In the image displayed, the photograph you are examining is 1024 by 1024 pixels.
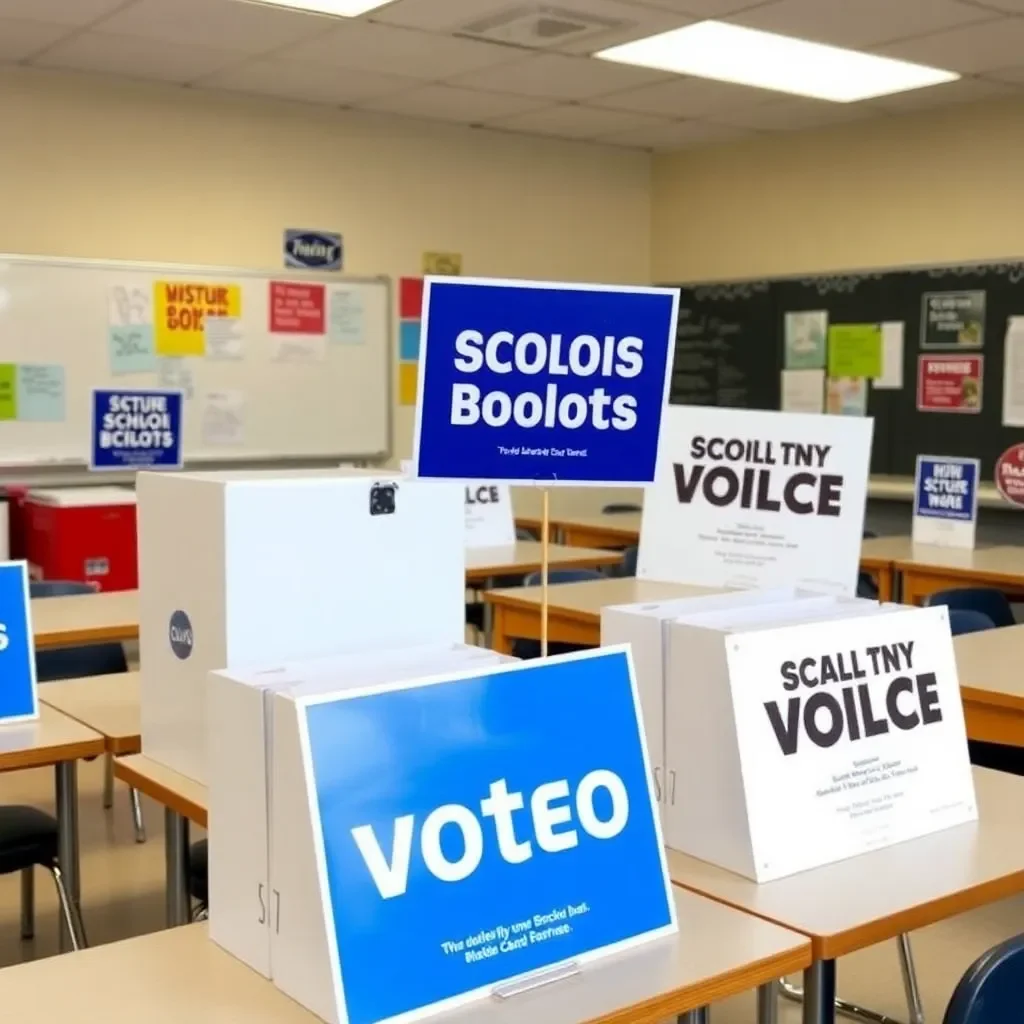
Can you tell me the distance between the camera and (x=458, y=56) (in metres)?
5.79

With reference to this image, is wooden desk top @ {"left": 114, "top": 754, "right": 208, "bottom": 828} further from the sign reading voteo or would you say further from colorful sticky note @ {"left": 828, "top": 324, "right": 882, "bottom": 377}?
colorful sticky note @ {"left": 828, "top": 324, "right": 882, "bottom": 377}

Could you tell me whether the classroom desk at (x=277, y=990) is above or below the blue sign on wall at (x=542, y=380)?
below

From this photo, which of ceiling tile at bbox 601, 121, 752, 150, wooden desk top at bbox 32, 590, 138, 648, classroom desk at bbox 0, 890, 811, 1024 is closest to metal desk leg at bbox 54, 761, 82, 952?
wooden desk top at bbox 32, 590, 138, 648

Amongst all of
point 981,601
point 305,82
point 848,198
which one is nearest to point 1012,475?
point 848,198

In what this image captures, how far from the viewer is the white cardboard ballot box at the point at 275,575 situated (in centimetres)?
201

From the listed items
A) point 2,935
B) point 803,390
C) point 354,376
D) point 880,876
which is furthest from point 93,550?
point 880,876

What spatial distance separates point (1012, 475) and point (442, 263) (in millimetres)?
3174

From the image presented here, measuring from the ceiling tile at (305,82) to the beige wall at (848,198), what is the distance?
89.3 inches

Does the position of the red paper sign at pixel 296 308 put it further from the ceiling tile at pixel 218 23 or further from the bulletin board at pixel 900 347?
the bulletin board at pixel 900 347

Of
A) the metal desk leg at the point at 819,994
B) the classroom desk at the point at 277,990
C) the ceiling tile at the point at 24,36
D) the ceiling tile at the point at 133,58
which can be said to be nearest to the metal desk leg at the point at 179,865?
the classroom desk at the point at 277,990

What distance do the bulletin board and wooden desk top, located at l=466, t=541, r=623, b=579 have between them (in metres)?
2.05

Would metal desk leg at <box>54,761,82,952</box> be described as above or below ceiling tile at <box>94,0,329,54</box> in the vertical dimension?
below

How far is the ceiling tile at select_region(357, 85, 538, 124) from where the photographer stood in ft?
21.5

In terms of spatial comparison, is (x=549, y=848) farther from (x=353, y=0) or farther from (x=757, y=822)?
(x=353, y=0)
